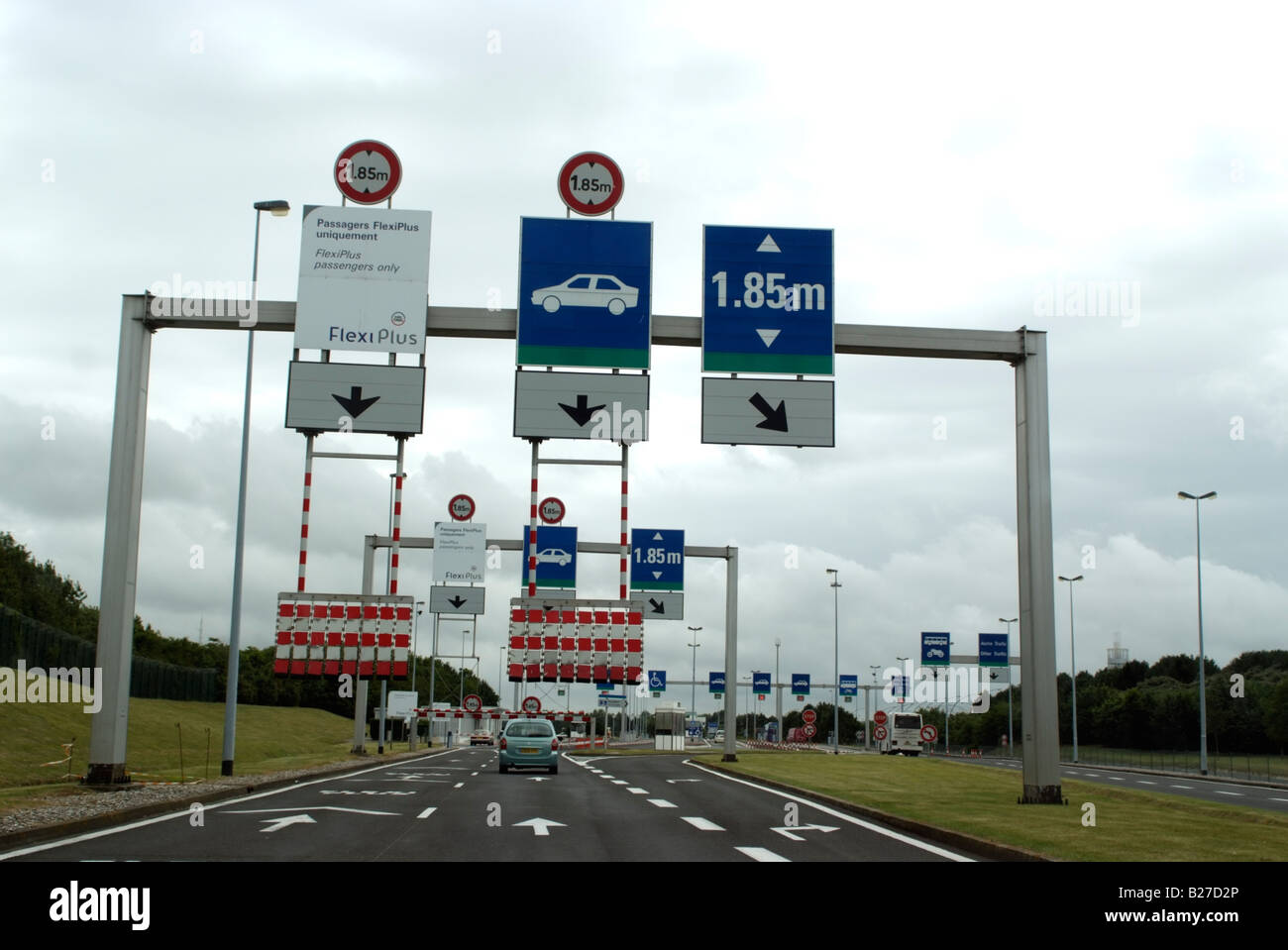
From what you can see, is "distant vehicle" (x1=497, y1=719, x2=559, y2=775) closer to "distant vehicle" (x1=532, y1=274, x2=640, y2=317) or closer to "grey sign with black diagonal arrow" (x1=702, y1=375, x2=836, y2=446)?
"grey sign with black diagonal arrow" (x1=702, y1=375, x2=836, y2=446)

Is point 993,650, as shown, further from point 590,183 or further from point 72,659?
point 590,183

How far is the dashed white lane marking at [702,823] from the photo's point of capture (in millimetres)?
15941

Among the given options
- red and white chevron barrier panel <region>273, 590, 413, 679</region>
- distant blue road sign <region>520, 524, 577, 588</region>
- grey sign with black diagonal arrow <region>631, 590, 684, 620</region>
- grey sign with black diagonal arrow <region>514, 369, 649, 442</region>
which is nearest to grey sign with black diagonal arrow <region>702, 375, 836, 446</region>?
grey sign with black diagonal arrow <region>514, 369, 649, 442</region>

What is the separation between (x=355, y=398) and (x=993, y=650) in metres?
59.2

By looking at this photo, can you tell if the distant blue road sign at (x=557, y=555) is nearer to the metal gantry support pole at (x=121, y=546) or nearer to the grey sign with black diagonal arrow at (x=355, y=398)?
the grey sign with black diagonal arrow at (x=355, y=398)

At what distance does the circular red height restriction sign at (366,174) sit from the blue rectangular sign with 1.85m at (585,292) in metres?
2.73

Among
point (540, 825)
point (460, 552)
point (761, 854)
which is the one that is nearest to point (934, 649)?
point (460, 552)

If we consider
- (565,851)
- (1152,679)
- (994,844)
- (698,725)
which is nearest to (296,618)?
(565,851)

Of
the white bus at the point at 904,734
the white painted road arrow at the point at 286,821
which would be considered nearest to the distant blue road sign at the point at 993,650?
the white bus at the point at 904,734

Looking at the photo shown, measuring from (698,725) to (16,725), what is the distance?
113 meters

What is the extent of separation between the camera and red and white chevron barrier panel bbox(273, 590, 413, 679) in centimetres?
2348

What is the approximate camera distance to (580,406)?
2094 cm

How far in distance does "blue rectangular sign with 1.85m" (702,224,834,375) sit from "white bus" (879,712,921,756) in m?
66.8
